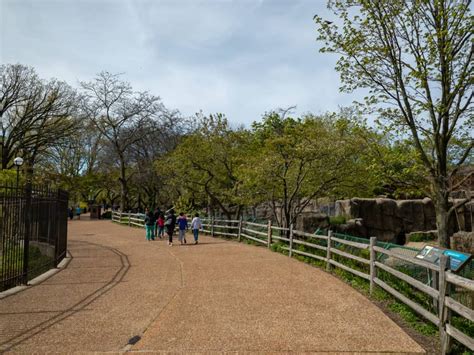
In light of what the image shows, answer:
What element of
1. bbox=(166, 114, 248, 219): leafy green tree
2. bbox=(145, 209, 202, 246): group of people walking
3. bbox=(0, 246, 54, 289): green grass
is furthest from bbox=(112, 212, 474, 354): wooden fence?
bbox=(0, 246, 54, 289): green grass

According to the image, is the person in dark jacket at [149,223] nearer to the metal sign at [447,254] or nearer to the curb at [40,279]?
the curb at [40,279]

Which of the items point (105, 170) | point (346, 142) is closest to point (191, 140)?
point (346, 142)

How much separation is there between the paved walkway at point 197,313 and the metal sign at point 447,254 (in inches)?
48.4

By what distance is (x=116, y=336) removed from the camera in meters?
5.89

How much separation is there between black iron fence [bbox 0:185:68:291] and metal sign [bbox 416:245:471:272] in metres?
7.54

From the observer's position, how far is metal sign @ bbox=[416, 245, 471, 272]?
6164mm

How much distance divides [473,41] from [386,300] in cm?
667

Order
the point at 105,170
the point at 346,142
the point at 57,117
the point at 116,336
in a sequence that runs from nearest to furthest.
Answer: the point at 116,336 → the point at 346,142 → the point at 57,117 → the point at 105,170

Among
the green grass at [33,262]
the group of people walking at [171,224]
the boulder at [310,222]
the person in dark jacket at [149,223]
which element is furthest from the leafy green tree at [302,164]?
the green grass at [33,262]

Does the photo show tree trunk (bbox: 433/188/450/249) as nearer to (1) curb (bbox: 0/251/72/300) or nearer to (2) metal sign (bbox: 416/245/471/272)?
(2) metal sign (bbox: 416/245/471/272)

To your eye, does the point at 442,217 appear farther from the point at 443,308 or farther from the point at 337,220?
the point at 337,220

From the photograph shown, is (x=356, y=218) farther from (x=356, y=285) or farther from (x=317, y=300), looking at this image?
(x=317, y=300)

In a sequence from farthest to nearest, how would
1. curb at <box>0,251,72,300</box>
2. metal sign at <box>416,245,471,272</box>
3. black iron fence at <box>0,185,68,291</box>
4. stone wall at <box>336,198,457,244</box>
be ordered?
stone wall at <box>336,198,457,244</box> < black iron fence at <box>0,185,68,291</box> < curb at <box>0,251,72,300</box> < metal sign at <box>416,245,471,272</box>

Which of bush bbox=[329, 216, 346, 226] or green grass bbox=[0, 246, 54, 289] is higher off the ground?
bush bbox=[329, 216, 346, 226]
